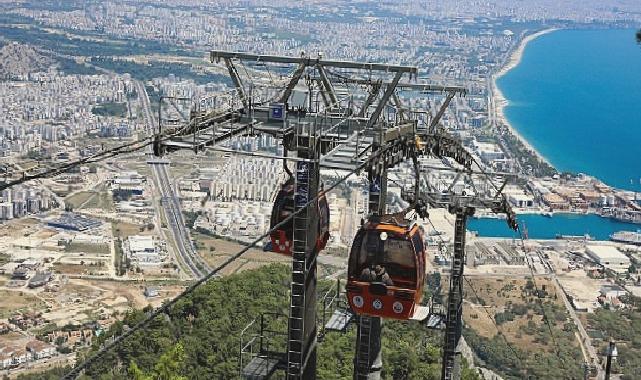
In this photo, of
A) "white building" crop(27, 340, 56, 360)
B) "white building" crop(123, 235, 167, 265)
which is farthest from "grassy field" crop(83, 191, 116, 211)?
"white building" crop(27, 340, 56, 360)

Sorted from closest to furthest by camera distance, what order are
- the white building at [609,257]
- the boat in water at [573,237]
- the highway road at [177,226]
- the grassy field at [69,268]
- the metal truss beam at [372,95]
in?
the metal truss beam at [372,95]
the grassy field at [69,268]
the highway road at [177,226]
the white building at [609,257]
the boat in water at [573,237]

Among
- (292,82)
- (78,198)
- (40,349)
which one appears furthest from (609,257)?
(292,82)

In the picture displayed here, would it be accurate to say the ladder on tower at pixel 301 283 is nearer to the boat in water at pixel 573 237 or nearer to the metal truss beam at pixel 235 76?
the metal truss beam at pixel 235 76

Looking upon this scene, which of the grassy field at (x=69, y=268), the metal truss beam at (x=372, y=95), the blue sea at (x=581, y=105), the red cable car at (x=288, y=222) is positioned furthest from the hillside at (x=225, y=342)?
the blue sea at (x=581, y=105)

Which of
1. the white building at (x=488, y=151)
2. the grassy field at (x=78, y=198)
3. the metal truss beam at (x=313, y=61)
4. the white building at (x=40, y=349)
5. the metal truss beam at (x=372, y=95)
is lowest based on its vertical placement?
the grassy field at (x=78, y=198)

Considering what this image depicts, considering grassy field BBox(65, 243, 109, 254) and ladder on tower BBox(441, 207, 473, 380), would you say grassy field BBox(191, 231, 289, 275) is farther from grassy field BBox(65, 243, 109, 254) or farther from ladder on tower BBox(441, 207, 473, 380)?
ladder on tower BBox(441, 207, 473, 380)
